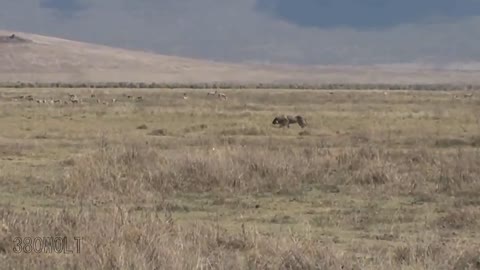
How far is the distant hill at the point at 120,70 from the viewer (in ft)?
526

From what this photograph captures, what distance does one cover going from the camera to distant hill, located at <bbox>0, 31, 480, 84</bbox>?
16025cm

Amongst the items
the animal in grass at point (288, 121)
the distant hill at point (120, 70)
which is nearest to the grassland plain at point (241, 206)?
the animal in grass at point (288, 121)

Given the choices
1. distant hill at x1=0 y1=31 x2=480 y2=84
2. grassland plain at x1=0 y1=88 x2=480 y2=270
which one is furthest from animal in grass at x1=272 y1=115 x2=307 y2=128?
distant hill at x1=0 y1=31 x2=480 y2=84

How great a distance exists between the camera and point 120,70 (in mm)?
171875

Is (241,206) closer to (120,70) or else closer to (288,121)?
(288,121)

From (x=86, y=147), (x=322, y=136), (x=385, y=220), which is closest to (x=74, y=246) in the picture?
(x=385, y=220)

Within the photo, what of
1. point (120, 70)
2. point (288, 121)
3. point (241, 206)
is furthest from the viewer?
point (120, 70)

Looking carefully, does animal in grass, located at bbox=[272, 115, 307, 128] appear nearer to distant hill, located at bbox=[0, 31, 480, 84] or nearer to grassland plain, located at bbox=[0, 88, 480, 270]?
grassland plain, located at bbox=[0, 88, 480, 270]

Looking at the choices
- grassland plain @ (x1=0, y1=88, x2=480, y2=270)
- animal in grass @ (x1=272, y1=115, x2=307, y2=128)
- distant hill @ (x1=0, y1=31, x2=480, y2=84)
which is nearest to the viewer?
grassland plain @ (x1=0, y1=88, x2=480, y2=270)

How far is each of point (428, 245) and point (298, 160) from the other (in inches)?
344

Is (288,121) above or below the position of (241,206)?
below

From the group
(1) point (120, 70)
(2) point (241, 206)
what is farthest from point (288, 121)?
(1) point (120, 70)

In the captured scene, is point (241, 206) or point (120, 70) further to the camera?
point (120, 70)

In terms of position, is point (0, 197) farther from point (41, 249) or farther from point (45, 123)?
point (45, 123)
